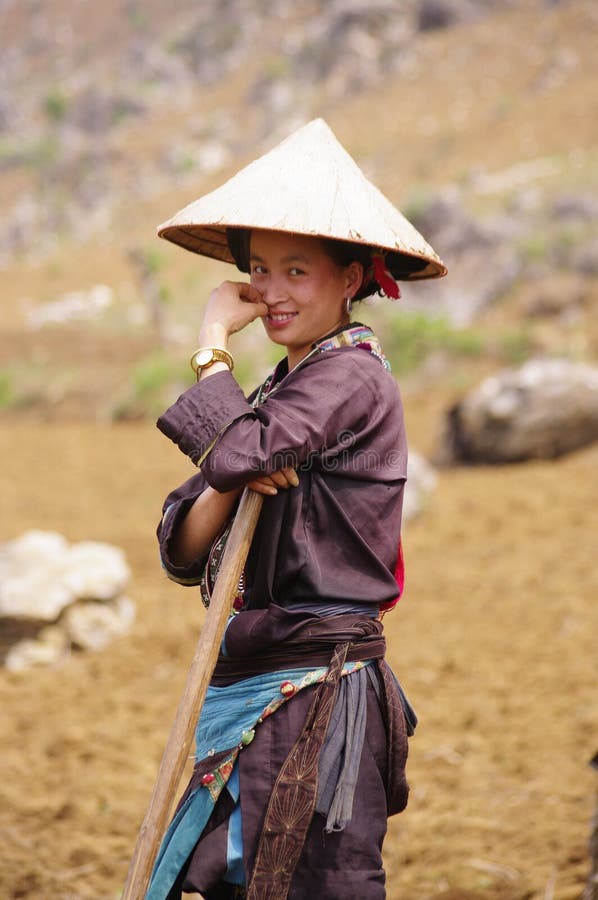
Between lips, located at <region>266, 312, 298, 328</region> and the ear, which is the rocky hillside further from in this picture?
lips, located at <region>266, 312, 298, 328</region>

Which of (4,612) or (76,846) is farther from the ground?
(4,612)

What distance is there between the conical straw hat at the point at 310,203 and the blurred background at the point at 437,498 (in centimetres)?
184

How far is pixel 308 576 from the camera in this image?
1.67 meters

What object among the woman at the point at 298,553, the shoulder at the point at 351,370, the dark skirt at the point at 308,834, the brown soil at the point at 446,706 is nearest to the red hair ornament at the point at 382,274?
the woman at the point at 298,553

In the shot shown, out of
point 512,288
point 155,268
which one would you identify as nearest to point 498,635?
point 512,288

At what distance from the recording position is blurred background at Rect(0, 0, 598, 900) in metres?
3.27

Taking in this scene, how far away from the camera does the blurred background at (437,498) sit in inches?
129

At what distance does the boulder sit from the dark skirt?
5991 millimetres

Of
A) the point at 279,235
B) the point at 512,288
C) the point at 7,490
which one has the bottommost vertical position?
the point at 279,235

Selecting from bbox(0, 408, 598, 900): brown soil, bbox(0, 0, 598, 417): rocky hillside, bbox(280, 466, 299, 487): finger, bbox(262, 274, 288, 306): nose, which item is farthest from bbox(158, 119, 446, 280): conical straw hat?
bbox(0, 0, 598, 417): rocky hillside

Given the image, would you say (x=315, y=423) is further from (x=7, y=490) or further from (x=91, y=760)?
(x=7, y=490)

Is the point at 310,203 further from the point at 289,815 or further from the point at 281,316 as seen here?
the point at 289,815

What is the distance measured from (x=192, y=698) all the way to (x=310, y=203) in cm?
81

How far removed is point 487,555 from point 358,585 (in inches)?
171
